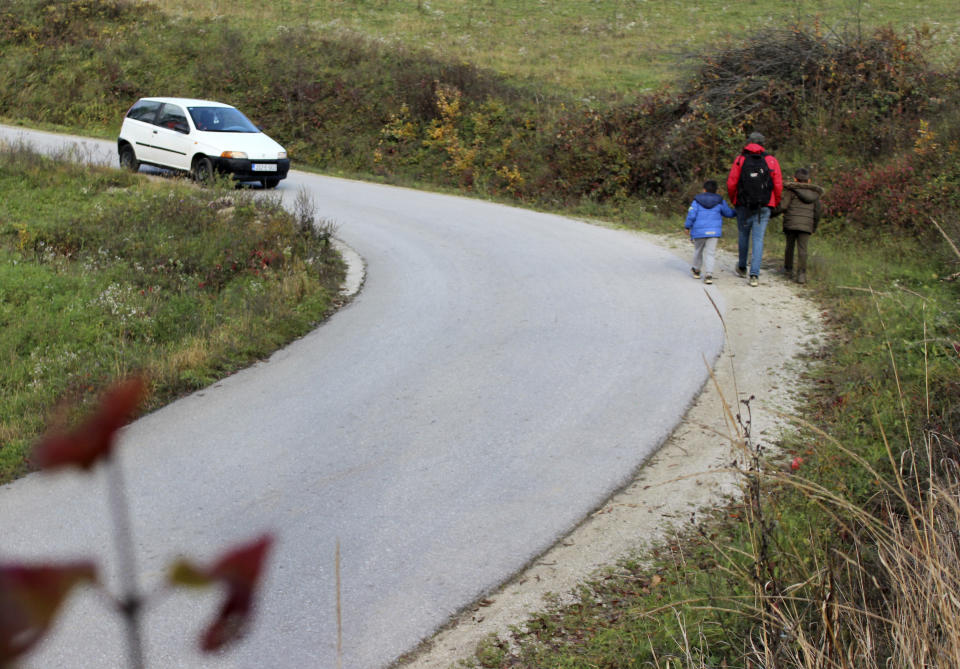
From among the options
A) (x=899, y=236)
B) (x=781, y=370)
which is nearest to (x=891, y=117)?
(x=899, y=236)

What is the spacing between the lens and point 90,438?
2.56ft

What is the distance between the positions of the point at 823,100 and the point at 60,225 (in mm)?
15796

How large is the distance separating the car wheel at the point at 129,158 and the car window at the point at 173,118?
1.13 meters

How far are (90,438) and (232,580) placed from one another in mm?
175

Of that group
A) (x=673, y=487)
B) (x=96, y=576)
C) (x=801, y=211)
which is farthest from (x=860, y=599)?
(x=801, y=211)

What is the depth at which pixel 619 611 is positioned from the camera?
488 cm

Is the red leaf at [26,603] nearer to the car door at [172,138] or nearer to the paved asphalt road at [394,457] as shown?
the paved asphalt road at [394,457]

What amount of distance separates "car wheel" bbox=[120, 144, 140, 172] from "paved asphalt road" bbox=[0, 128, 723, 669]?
10.2m

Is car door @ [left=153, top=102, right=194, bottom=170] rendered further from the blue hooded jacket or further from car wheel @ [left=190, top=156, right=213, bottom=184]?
the blue hooded jacket

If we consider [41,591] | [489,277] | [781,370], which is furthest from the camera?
[489,277]

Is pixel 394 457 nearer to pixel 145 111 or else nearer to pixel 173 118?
pixel 173 118

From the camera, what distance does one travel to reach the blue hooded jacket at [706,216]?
41.2ft

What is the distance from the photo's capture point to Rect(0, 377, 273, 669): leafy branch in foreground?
68 centimetres

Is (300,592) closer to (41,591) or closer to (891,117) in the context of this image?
(41,591)
